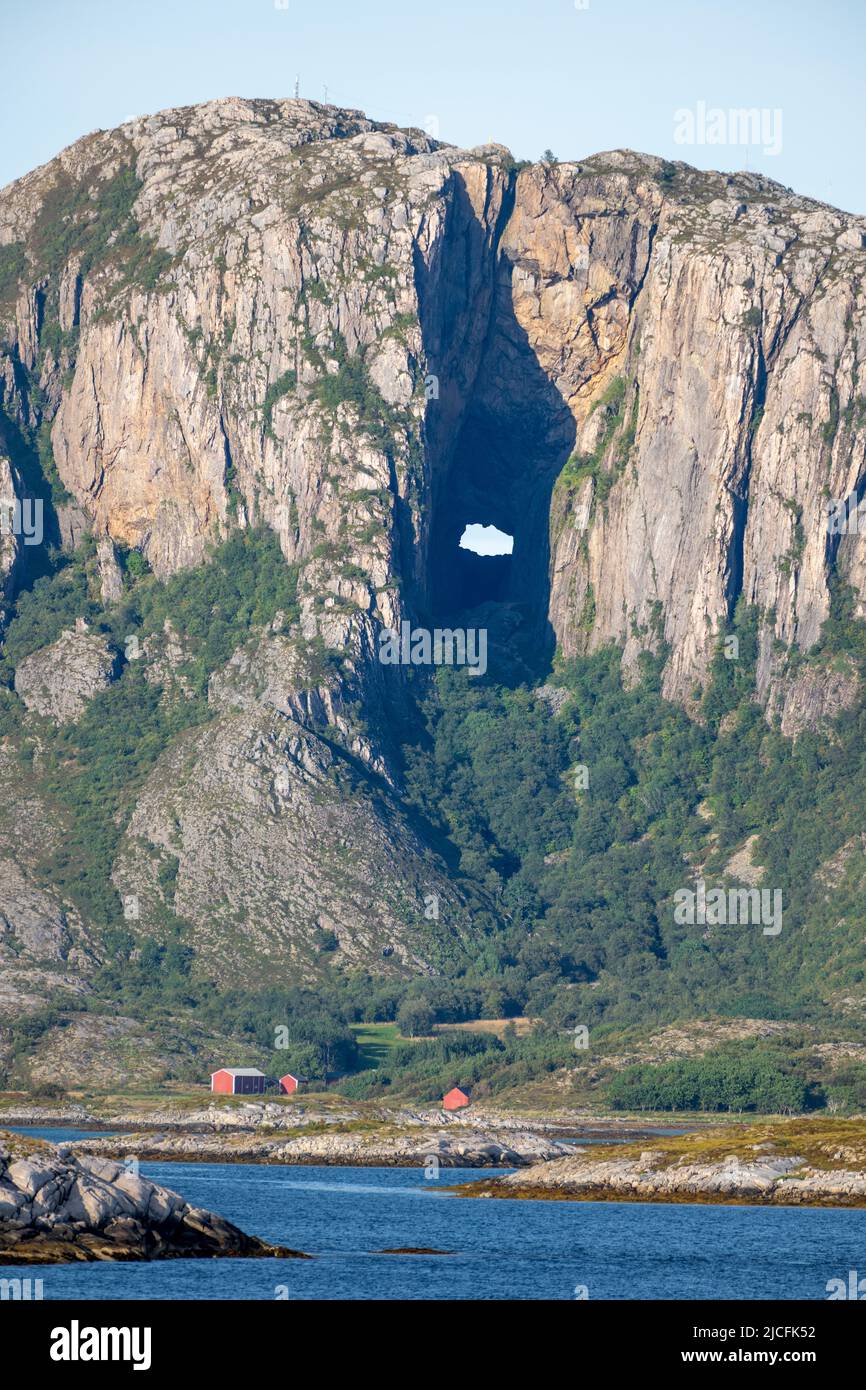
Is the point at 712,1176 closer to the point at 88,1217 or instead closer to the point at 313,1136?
the point at 313,1136

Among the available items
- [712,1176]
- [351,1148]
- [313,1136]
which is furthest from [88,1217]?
[313,1136]

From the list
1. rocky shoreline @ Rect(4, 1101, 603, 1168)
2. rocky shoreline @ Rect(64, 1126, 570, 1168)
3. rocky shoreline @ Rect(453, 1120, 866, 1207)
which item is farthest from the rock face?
rocky shoreline @ Rect(64, 1126, 570, 1168)

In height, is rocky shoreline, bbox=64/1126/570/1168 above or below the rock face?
below

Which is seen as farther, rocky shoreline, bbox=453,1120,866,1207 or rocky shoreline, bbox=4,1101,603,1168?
Answer: rocky shoreline, bbox=4,1101,603,1168

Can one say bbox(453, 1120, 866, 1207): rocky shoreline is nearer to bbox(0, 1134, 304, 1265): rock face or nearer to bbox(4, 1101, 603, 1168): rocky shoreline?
bbox(4, 1101, 603, 1168): rocky shoreline

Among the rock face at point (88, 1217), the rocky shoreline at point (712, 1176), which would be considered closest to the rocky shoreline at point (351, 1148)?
the rocky shoreline at point (712, 1176)
